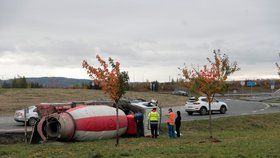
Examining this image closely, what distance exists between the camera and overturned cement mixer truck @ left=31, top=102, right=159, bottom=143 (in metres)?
25.1

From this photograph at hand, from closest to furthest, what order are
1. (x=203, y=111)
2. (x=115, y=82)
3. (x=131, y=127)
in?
(x=115, y=82) → (x=131, y=127) → (x=203, y=111)

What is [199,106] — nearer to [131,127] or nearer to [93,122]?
[131,127]

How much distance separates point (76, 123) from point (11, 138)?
134 inches

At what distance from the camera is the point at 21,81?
90.0 metres

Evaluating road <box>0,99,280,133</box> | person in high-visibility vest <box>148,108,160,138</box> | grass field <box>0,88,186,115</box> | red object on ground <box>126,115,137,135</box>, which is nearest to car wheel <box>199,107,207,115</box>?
road <box>0,99,280,133</box>

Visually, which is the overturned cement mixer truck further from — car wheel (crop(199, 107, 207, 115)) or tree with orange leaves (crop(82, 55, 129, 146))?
car wheel (crop(199, 107, 207, 115))

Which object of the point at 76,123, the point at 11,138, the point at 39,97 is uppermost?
the point at 39,97

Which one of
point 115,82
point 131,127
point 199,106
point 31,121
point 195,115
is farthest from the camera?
point 195,115

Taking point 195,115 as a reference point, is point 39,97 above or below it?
above

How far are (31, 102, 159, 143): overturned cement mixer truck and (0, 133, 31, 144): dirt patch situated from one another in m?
0.90

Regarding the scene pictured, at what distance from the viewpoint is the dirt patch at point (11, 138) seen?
82.3ft

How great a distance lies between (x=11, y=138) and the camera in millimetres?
25625

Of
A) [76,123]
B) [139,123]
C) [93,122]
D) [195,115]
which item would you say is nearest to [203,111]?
[195,115]

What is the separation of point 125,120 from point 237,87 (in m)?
109
